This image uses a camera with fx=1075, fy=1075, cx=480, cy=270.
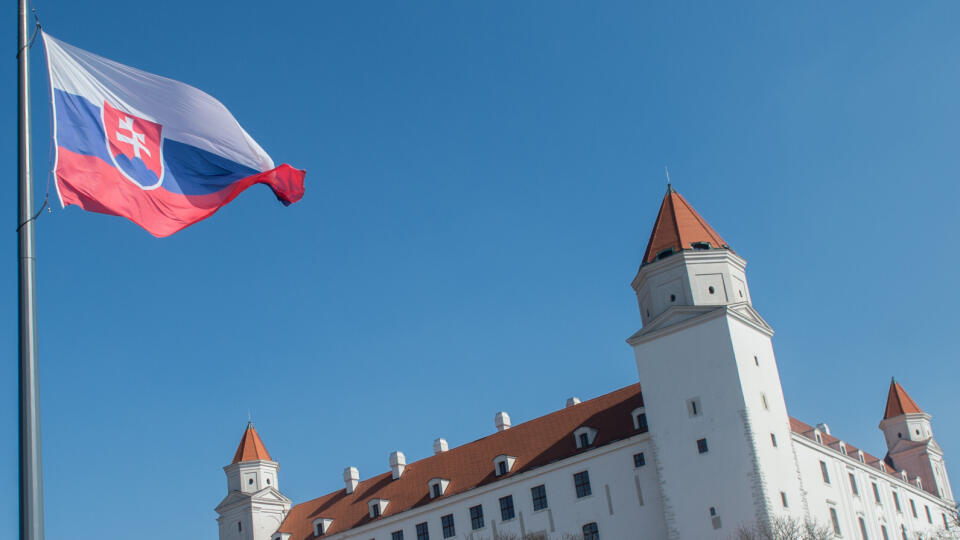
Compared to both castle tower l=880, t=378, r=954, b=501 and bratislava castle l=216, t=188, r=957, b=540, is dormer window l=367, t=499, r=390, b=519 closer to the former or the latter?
bratislava castle l=216, t=188, r=957, b=540

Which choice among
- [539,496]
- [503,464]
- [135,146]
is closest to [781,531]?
[539,496]

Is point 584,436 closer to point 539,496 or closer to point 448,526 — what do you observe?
point 539,496

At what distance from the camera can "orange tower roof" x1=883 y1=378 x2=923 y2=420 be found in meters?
89.5

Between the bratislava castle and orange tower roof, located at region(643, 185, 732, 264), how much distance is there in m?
0.08

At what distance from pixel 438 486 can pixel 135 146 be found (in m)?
49.8

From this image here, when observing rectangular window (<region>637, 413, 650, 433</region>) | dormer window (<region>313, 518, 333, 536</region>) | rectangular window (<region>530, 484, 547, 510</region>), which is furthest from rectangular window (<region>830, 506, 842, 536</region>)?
dormer window (<region>313, 518, 333, 536</region>)

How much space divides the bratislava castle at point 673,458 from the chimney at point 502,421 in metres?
0.40

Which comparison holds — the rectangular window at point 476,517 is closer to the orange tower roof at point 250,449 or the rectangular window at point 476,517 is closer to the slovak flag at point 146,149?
the orange tower roof at point 250,449

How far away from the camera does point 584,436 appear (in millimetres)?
56094

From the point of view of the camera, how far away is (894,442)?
8881cm

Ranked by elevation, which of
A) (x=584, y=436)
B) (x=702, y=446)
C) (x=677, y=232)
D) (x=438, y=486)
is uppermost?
(x=677, y=232)

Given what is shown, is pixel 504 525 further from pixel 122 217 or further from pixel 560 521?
pixel 122 217

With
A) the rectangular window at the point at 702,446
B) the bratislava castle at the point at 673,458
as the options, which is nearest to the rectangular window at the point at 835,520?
the bratislava castle at the point at 673,458

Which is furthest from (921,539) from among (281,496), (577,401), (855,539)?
(281,496)
